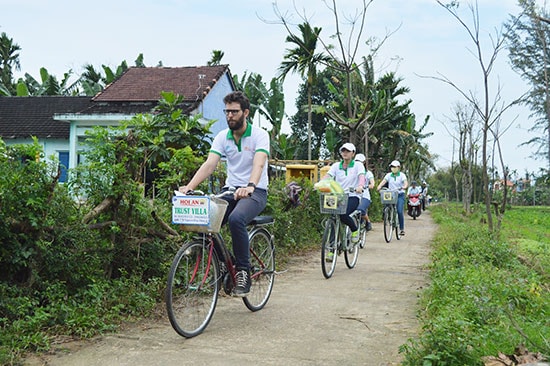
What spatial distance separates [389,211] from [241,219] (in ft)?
30.4

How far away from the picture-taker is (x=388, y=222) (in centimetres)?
1376

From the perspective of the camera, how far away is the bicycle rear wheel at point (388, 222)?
13586 mm

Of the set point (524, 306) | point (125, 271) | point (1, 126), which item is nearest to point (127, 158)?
point (125, 271)

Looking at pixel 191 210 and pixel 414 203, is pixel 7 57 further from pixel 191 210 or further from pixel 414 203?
pixel 191 210

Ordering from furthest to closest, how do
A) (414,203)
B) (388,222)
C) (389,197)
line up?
1. (414,203)
2. (388,222)
3. (389,197)

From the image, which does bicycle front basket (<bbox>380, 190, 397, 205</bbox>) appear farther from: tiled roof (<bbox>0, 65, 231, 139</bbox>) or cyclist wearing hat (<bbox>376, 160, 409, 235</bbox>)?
tiled roof (<bbox>0, 65, 231, 139</bbox>)

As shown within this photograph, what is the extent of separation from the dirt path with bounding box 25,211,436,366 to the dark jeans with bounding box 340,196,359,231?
4.01 ft

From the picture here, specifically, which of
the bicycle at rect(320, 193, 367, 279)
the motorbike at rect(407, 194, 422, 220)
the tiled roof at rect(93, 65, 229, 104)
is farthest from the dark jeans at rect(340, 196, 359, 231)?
the motorbike at rect(407, 194, 422, 220)

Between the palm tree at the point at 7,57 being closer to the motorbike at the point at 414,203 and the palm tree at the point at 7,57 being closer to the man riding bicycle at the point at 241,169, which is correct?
the motorbike at the point at 414,203

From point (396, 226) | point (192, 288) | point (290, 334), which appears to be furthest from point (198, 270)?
point (396, 226)

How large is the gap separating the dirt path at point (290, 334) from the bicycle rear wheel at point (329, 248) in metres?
0.26

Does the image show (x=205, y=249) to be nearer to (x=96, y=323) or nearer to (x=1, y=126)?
(x=96, y=323)

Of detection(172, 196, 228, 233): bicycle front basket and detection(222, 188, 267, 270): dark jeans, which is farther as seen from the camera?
detection(222, 188, 267, 270): dark jeans

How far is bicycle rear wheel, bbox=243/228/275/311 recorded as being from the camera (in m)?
5.96
